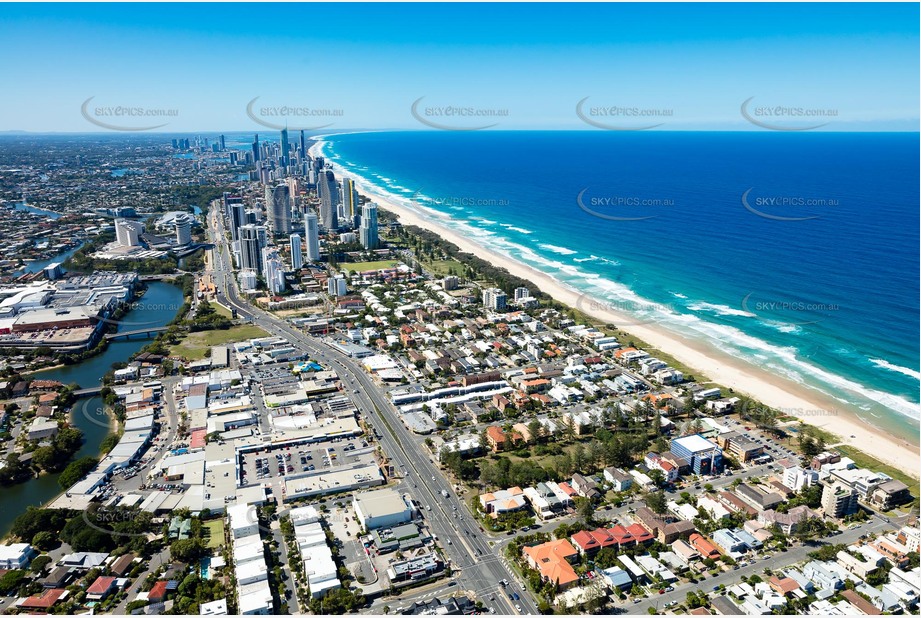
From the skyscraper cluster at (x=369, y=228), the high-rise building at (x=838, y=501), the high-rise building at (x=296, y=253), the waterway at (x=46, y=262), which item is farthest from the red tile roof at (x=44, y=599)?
the skyscraper cluster at (x=369, y=228)

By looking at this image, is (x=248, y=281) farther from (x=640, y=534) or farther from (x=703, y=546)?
(x=703, y=546)

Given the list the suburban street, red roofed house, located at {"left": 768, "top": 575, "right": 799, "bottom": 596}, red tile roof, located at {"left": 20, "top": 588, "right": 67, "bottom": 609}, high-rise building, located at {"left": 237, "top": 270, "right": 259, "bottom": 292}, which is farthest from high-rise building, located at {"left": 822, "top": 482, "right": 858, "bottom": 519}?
high-rise building, located at {"left": 237, "top": 270, "right": 259, "bottom": 292}

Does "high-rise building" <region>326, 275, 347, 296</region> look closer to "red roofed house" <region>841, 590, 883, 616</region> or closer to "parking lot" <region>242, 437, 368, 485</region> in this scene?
"parking lot" <region>242, 437, 368, 485</region>

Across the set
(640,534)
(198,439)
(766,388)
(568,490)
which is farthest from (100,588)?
(766,388)

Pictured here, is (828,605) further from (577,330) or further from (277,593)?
(577,330)

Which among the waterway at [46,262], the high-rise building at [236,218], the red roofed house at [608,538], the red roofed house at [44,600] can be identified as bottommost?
the red roofed house at [44,600]

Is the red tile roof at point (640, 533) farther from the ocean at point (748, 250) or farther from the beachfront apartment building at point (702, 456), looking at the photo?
the ocean at point (748, 250)

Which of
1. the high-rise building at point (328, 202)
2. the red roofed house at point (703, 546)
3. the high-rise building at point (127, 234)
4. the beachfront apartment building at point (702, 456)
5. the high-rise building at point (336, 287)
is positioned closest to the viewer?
the red roofed house at point (703, 546)

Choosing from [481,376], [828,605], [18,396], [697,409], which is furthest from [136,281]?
[828,605]

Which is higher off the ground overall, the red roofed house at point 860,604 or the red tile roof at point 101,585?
the red roofed house at point 860,604
